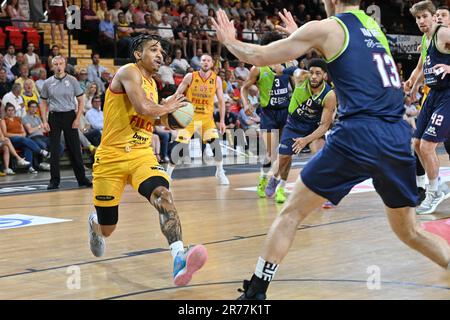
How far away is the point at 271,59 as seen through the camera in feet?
14.4

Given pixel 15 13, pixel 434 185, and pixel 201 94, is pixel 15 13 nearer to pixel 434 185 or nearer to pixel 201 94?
pixel 201 94

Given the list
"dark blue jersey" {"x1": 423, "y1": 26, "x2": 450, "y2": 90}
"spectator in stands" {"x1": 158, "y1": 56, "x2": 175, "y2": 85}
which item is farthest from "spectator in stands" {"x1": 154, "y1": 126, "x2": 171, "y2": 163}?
"dark blue jersey" {"x1": 423, "y1": 26, "x2": 450, "y2": 90}

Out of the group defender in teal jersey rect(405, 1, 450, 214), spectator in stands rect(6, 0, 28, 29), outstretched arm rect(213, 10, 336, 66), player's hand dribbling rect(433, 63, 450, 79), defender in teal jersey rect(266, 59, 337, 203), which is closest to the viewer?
outstretched arm rect(213, 10, 336, 66)

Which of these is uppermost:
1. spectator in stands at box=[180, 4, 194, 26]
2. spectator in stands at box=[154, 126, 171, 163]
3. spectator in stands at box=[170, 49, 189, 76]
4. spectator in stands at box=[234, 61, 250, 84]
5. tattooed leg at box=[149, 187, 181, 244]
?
tattooed leg at box=[149, 187, 181, 244]

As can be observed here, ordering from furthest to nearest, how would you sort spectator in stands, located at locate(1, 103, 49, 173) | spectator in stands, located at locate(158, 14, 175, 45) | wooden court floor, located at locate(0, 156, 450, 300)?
spectator in stands, located at locate(158, 14, 175, 45) < spectator in stands, located at locate(1, 103, 49, 173) < wooden court floor, located at locate(0, 156, 450, 300)

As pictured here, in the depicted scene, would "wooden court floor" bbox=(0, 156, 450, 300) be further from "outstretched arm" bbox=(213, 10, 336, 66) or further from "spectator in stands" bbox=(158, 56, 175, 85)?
"spectator in stands" bbox=(158, 56, 175, 85)

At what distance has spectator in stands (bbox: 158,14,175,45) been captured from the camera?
62.4 ft

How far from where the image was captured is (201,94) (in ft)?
39.5

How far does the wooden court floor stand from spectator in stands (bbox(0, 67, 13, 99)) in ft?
17.8

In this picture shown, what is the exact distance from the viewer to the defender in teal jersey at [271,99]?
10312mm

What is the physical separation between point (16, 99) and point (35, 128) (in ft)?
2.33

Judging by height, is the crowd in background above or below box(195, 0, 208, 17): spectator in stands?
below

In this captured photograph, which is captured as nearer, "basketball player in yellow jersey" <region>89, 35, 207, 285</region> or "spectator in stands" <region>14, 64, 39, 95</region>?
"basketball player in yellow jersey" <region>89, 35, 207, 285</region>
